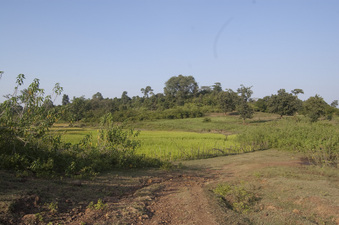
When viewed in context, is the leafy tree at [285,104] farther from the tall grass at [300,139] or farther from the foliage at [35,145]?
the foliage at [35,145]

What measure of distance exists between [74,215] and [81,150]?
507cm

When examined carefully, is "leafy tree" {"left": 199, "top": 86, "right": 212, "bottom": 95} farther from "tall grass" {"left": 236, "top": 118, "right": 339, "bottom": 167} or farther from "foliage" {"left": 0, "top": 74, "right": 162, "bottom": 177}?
"foliage" {"left": 0, "top": 74, "right": 162, "bottom": 177}

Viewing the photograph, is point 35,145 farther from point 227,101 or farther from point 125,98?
point 125,98

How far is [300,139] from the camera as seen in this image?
59.8ft

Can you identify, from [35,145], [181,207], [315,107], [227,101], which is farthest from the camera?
[227,101]

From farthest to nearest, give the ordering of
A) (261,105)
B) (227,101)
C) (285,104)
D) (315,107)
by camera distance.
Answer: (261,105)
(227,101)
(285,104)
(315,107)

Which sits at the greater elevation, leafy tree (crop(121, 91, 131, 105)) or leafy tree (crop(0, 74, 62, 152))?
leafy tree (crop(121, 91, 131, 105))

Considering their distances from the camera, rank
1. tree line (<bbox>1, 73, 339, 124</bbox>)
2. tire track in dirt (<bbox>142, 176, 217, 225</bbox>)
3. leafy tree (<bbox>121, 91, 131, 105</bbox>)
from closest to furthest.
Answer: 1. tire track in dirt (<bbox>142, 176, 217, 225</bbox>)
2. tree line (<bbox>1, 73, 339, 124</bbox>)
3. leafy tree (<bbox>121, 91, 131, 105</bbox>)

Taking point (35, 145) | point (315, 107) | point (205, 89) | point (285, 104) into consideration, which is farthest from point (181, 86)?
point (35, 145)

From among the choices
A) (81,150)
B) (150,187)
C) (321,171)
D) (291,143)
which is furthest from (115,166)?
(291,143)

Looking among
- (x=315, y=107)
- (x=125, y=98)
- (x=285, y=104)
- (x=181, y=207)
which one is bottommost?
(x=181, y=207)

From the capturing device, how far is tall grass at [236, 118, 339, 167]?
14445 mm

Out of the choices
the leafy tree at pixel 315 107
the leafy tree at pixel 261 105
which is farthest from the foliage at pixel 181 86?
the leafy tree at pixel 315 107

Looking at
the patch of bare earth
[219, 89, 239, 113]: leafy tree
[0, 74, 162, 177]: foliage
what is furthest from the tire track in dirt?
[219, 89, 239, 113]: leafy tree
